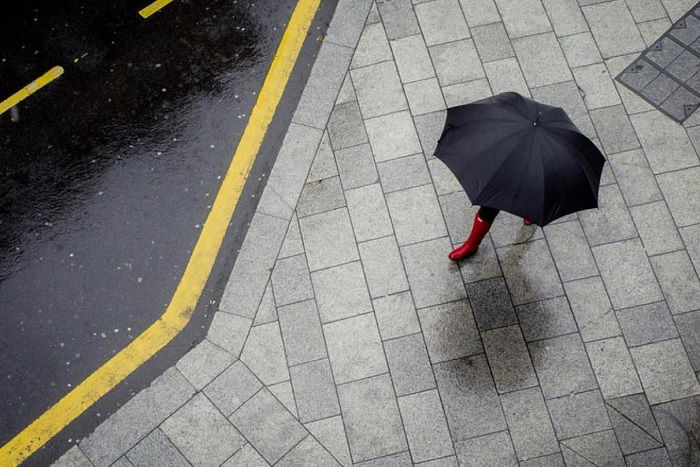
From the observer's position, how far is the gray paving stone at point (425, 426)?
19.1 ft

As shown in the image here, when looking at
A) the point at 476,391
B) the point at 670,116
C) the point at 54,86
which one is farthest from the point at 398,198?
the point at 54,86

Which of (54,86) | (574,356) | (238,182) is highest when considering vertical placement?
(54,86)

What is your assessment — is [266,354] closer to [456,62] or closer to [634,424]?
[634,424]

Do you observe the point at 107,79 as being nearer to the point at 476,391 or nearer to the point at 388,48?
the point at 388,48

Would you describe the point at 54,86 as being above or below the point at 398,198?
above

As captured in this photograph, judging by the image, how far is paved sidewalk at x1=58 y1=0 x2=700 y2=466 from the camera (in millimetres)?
5883

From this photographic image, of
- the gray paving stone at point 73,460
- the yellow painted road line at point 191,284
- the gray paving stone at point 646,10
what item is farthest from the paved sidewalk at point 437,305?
the gray paving stone at point 646,10

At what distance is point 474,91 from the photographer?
7137 millimetres

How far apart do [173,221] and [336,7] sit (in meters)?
2.91

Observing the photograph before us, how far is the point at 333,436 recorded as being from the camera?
5.91m

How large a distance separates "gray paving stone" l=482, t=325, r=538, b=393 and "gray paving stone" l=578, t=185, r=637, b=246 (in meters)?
1.16

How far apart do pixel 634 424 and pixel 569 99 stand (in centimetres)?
311

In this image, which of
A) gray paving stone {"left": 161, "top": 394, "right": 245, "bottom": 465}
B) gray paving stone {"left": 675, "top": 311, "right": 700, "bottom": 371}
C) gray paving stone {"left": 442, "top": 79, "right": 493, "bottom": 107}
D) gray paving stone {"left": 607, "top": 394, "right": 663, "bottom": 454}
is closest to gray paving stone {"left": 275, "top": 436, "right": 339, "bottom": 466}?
gray paving stone {"left": 161, "top": 394, "right": 245, "bottom": 465}

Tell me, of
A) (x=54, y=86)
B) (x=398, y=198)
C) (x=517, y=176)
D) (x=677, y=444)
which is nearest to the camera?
(x=517, y=176)
